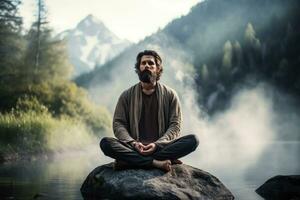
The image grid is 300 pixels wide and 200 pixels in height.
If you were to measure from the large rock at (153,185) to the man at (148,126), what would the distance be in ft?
0.64

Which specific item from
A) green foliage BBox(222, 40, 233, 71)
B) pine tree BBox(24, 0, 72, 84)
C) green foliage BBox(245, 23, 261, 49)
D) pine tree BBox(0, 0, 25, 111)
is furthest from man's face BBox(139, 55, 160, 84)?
green foliage BBox(245, 23, 261, 49)

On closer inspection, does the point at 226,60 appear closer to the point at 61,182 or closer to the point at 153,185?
the point at 61,182

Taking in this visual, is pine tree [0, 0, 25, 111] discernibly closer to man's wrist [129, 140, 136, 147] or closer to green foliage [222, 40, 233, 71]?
man's wrist [129, 140, 136, 147]

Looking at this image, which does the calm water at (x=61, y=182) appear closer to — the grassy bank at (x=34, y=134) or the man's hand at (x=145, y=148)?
the man's hand at (x=145, y=148)

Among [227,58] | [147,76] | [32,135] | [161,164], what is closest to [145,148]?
[161,164]

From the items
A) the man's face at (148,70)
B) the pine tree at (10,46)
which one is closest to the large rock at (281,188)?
the man's face at (148,70)

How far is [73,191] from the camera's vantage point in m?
9.25

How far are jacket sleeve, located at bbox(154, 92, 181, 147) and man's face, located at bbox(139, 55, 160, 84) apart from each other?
54 centimetres

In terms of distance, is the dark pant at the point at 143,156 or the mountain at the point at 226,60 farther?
→ the mountain at the point at 226,60

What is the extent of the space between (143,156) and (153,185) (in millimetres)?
683

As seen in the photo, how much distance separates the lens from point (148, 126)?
9492 millimetres

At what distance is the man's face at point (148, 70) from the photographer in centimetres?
947

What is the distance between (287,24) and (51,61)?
6597 cm

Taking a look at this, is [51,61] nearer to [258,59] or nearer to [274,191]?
[274,191]
